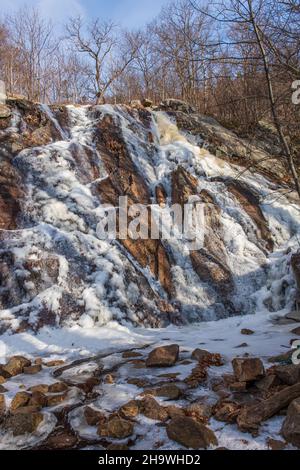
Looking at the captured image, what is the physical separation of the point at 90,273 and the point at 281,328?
3468 millimetres

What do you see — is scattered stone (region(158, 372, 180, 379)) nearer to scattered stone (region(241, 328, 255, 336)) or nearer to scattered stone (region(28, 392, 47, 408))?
scattered stone (region(28, 392, 47, 408))

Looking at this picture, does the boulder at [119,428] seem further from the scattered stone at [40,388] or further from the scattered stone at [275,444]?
the scattered stone at [40,388]

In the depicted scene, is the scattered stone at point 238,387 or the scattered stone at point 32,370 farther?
the scattered stone at point 32,370

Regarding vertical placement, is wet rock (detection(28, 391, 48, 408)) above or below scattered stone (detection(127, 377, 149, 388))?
above

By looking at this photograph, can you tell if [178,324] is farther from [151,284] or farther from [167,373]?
[167,373]

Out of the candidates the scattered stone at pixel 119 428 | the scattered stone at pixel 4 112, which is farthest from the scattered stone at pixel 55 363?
the scattered stone at pixel 4 112

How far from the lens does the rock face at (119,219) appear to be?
7059 mm

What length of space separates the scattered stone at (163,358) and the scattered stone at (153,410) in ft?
3.69

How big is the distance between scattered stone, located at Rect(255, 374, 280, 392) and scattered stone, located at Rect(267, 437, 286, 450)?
853 millimetres

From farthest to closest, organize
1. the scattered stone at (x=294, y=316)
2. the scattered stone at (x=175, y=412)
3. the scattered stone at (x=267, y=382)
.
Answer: the scattered stone at (x=294, y=316)
the scattered stone at (x=267, y=382)
the scattered stone at (x=175, y=412)

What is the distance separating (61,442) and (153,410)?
78 centimetres

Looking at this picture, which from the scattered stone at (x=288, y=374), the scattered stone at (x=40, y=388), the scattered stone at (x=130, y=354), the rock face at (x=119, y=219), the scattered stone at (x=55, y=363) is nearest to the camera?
the scattered stone at (x=288, y=374)

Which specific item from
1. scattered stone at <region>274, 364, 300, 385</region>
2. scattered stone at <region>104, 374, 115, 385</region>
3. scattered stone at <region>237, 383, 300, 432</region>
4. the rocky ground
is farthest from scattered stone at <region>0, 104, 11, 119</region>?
scattered stone at <region>237, 383, 300, 432</region>

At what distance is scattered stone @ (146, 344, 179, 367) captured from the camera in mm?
4625
